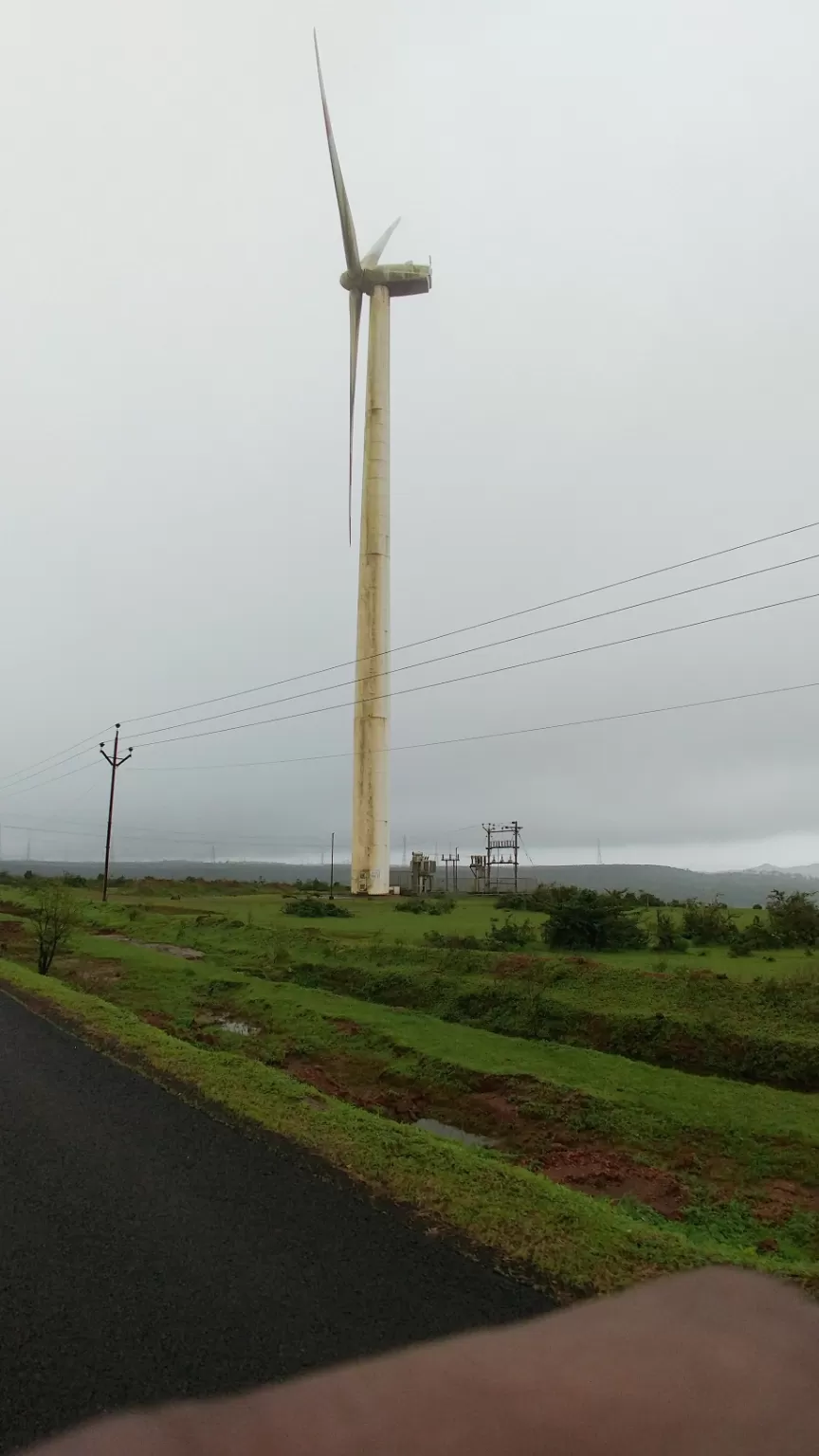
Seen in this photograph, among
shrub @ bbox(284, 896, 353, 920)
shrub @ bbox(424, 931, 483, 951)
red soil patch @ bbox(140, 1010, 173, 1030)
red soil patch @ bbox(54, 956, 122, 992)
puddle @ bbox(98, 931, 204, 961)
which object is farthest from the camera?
shrub @ bbox(284, 896, 353, 920)

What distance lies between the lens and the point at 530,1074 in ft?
44.8

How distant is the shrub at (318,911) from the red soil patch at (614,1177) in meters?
25.6

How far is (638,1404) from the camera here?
4.23 meters

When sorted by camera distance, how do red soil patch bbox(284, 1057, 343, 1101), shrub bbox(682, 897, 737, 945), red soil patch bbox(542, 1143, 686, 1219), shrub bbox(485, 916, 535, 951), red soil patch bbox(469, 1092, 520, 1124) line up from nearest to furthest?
red soil patch bbox(542, 1143, 686, 1219) → red soil patch bbox(469, 1092, 520, 1124) → red soil patch bbox(284, 1057, 343, 1101) → shrub bbox(485, 916, 535, 951) → shrub bbox(682, 897, 737, 945)

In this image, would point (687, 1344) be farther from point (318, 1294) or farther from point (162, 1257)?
point (162, 1257)

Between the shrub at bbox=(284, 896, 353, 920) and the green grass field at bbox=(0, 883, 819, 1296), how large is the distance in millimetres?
8468

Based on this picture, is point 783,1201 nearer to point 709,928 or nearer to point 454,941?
point 454,941

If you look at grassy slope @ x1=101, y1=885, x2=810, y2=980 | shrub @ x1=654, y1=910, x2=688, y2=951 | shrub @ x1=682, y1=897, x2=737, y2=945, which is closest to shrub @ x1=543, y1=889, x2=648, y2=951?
shrub @ x1=654, y1=910, x2=688, y2=951

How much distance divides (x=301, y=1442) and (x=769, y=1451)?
2.20 m

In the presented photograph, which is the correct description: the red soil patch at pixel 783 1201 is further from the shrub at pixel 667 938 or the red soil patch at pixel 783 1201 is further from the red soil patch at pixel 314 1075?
the shrub at pixel 667 938

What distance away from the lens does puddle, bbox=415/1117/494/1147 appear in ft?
37.7

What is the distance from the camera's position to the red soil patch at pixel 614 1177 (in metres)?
9.33

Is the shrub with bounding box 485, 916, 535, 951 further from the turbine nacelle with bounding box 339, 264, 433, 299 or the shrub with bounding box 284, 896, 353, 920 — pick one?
the turbine nacelle with bounding box 339, 264, 433, 299

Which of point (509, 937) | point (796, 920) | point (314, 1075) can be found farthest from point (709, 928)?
point (314, 1075)
